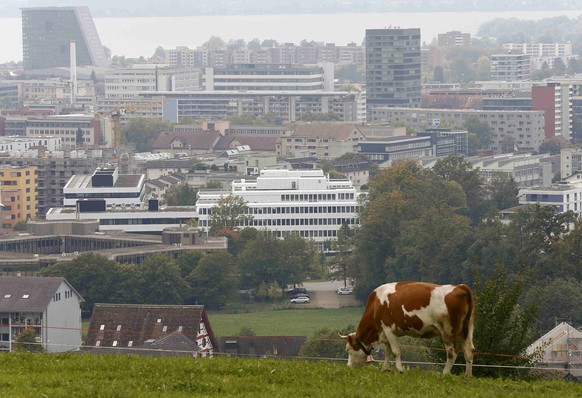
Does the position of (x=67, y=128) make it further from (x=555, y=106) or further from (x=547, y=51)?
(x=547, y=51)

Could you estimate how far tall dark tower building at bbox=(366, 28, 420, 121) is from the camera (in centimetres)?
8825

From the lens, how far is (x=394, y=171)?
45.3 metres

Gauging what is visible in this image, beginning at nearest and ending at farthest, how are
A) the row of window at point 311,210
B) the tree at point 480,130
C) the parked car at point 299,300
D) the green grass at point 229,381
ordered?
the green grass at point 229,381 < the parked car at point 299,300 < the row of window at point 311,210 < the tree at point 480,130

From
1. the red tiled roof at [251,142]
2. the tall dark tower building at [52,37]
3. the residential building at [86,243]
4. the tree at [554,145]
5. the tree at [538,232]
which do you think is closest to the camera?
the tree at [538,232]

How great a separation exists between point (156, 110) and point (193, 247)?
51.9m

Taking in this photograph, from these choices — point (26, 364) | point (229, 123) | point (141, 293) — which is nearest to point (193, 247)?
point (141, 293)

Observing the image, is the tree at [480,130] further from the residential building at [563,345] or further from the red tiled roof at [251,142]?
the residential building at [563,345]

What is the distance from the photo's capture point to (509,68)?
109m

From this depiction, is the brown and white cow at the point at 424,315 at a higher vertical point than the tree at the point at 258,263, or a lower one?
higher

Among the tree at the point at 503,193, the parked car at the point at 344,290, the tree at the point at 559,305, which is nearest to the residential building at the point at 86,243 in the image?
the parked car at the point at 344,290

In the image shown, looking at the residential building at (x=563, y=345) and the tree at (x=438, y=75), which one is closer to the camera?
the residential building at (x=563, y=345)

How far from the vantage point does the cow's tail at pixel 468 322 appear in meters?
9.34

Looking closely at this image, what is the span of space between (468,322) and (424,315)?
0.24 metres

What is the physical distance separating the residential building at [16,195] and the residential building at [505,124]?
28.3 m
